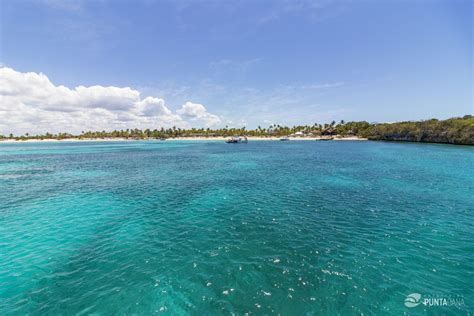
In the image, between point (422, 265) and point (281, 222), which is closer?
point (422, 265)

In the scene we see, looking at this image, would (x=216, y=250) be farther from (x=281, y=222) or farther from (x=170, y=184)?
(x=170, y=184)

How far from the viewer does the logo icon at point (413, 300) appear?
29.0ft

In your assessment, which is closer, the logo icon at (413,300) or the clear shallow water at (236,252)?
the logo icon at (413,300)

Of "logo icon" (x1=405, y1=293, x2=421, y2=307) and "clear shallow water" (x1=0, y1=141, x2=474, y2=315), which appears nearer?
"logo icon" (x1=405, y1=293, x2=421, y2=307)

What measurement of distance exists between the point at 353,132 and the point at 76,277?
217m

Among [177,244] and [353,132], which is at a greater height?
[353,132]

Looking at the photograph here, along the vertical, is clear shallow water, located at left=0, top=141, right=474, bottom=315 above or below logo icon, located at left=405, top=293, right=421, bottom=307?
above

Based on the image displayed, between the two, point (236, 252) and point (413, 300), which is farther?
point (236, 252)

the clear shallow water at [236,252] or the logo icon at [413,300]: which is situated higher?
the clear shallow water at [236,252]

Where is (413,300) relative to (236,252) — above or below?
below

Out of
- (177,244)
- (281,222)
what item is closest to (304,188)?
(281,222)

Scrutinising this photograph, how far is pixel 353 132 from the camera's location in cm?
19062

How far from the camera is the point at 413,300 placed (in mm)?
9094

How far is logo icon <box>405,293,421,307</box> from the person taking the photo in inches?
348
